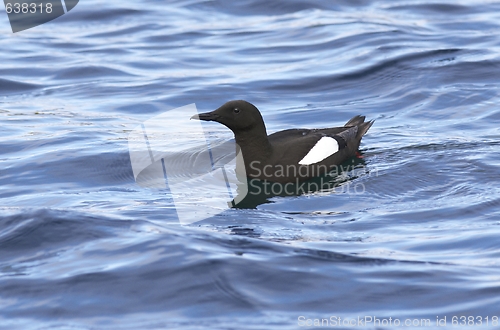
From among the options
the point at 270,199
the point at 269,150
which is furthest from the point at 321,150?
the point at 270,199

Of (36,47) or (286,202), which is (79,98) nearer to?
(36,47)

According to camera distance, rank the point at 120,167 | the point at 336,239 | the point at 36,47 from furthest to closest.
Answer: the point at 36,47 → the point at 120,167 → the point at 336,239

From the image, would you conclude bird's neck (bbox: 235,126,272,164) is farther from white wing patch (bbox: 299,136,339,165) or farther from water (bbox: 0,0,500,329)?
water (bbox: 0,0,500,329)

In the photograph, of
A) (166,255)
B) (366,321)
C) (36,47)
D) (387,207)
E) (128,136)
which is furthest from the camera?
(36,47)

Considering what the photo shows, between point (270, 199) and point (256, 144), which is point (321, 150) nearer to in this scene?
point (256, 144)

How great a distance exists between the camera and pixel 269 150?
8.46 metres

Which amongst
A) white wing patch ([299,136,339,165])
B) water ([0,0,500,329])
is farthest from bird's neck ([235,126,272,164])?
water ([0,0,500,329])

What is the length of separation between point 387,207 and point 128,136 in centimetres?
401

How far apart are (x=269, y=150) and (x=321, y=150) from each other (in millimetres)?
573

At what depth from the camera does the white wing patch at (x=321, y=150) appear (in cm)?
841

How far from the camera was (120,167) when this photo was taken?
8.98 meters

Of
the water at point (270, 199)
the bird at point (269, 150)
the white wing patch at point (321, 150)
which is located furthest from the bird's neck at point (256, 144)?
the water at point (270, 199)

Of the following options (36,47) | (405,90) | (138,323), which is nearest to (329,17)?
(405,90)

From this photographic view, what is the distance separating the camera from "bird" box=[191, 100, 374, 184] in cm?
834
